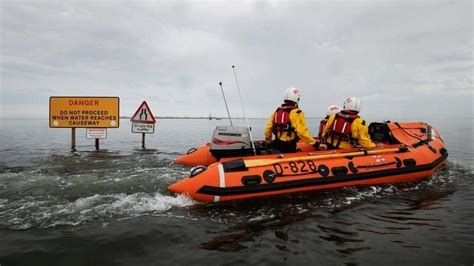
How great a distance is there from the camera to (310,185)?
6.15 metres

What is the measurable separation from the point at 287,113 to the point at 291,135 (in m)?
0.49

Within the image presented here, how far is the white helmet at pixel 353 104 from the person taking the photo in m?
7.04

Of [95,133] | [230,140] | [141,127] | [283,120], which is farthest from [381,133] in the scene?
[95,133]

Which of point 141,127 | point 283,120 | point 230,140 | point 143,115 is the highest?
point 143,115

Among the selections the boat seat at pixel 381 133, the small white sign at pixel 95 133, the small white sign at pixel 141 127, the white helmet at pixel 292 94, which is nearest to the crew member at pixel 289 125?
the white helmet at pixel 292 94

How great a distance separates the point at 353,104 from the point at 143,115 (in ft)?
26.3

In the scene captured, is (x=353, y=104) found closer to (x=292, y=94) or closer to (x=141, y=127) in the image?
(x=292, y=94)

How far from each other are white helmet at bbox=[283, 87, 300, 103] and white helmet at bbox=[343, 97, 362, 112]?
3.94 ft

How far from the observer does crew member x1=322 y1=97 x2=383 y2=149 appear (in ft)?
23.2

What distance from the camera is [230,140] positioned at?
6820mm

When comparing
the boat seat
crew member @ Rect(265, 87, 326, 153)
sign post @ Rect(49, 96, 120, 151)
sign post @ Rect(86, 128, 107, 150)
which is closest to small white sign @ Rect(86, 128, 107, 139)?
sign post @ Rect(86, 128, 107, 150)

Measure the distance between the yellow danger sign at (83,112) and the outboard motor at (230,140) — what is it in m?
6.21

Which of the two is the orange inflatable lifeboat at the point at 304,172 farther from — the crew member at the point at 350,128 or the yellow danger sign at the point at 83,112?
the yellow danger sign at the point at 83,112

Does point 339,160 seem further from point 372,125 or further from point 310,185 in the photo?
point 372,125
